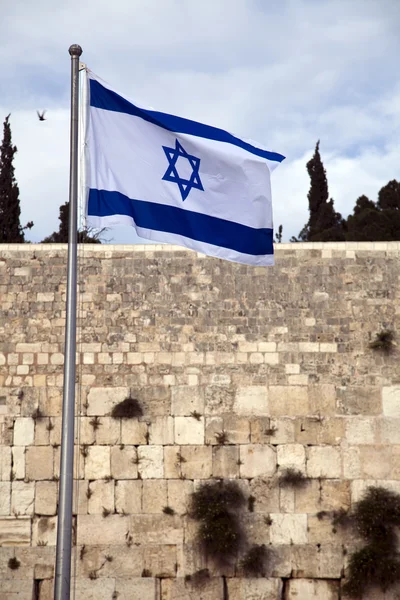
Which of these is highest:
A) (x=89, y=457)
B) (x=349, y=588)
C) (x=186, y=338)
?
(x=186, y=338)

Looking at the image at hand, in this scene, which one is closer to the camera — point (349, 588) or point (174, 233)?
point (174, 233)

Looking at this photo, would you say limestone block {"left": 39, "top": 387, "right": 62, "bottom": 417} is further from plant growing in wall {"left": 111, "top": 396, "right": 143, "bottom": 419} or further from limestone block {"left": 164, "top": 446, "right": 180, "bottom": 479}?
limestone block {"left": 164, "top": 446, "right": 180, "bottom": 479}

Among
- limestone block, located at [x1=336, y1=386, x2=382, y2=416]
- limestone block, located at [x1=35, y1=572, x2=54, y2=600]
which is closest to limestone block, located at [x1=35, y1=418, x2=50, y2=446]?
limestone block, located at [x1=35, y1=572, x2=54, y2=600]

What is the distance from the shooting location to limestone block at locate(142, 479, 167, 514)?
975 cm

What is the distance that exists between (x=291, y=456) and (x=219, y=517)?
1255 millimetres

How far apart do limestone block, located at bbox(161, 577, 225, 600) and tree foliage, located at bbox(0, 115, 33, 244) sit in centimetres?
845

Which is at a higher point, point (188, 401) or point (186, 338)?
point (186, 338)

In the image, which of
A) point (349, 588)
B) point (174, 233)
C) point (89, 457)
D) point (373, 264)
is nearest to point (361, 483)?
point (349, 588)

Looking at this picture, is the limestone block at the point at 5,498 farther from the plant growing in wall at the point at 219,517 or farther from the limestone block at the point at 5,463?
the plant growing in wall at the point at 219,517

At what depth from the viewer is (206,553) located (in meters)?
9.67

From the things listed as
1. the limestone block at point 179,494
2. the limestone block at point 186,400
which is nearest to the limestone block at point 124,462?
the limestone block at point 179,494

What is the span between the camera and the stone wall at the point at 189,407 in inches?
380

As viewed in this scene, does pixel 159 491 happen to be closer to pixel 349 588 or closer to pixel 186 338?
pixel 186 338

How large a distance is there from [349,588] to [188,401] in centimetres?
318
